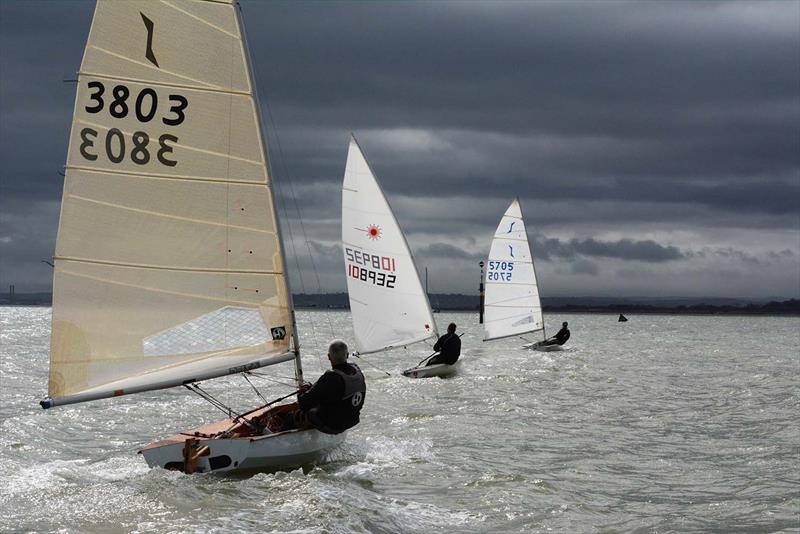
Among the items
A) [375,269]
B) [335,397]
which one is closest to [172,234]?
[335,397]

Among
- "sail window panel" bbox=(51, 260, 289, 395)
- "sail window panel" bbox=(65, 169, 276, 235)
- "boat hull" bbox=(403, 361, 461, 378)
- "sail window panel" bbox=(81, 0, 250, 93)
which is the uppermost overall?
"sail window panel" bbox=(81, 0, 250, 93)

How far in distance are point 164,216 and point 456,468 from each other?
16.4ft

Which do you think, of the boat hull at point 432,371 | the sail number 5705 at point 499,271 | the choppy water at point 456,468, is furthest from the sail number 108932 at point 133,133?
the sail number 5705 at point 499,271

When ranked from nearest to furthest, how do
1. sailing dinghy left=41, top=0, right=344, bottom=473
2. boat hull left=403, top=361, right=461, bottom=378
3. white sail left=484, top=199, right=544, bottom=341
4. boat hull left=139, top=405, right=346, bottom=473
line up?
boat hull left=139, top=405, right=346, bottom=473 → sailing dinghy left=41, top=0, right=344, bottom=473 → boat hull left=403, top=361, right=461, bottom=378 → white sail left=484, top=199, right=544, bottom=341

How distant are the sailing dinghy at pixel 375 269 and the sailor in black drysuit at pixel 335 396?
13.0 metres

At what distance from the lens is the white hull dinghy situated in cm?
2550

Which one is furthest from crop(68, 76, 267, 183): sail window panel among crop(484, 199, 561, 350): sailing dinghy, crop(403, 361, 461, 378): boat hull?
crop(484, 199, 561, 350): sailing dinghy

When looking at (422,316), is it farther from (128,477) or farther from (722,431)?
(128,477)

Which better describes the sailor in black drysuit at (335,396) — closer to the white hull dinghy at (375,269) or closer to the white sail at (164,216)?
the white sail at (164,216)

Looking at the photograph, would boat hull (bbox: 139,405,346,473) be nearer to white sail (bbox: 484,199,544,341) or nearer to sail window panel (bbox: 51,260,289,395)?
sail window panel (bbox: 51,260,289,395)

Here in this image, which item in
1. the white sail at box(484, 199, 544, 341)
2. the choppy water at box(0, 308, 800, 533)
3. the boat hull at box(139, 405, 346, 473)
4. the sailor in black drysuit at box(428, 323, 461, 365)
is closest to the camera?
the choppy water at box(0, 308, 800, 533)

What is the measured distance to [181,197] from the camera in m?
12.5

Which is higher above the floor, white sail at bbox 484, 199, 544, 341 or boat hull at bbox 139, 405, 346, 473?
white sail at bbox 484, 199, 544, 341

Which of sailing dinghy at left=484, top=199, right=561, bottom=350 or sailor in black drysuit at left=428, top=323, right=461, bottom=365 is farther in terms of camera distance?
sailing dinghy at left=484, top=199, right=561, bottom=350
